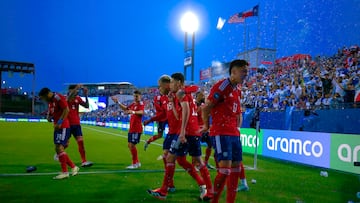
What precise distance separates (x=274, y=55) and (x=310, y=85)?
100ft

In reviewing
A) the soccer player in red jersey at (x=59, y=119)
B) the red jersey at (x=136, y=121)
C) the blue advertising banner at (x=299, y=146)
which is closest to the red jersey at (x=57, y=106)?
the soccer player in red jersey at (x=59, y=119)

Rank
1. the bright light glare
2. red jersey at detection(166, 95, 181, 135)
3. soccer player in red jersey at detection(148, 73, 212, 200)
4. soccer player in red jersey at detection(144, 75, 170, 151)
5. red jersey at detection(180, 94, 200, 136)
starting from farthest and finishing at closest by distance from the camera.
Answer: the bright light glare < soccer player in red jersey at detection(144, 75, 170, 151) < red jersey at detection(166, 95, 181, 135) < red jersey at detection(180, 94, 200, 136) < soccer player in red jersey at detection(148, 73, 212, 200)

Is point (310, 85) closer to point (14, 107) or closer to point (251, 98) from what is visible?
point (251, 98)

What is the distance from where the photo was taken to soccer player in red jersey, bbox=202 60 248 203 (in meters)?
4.61

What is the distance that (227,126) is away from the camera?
4703 millimetres

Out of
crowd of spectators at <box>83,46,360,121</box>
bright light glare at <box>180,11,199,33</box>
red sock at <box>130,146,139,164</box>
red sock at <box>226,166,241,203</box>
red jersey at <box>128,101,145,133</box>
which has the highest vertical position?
bright light glare at <box>180,11,199,33</box>

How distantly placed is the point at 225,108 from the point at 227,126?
266mm

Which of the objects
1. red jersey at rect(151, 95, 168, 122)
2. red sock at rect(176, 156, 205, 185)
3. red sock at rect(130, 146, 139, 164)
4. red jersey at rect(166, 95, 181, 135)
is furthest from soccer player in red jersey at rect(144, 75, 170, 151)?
red sock at rect(130, 146, 139, 164)

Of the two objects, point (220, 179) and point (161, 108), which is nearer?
point (220, 179)

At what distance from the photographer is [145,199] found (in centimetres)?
592

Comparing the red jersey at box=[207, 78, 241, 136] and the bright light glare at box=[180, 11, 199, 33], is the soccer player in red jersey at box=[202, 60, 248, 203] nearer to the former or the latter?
the red jersey at box=[207, 78, 241, 136]

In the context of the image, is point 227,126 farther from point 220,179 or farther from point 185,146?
point 185,146

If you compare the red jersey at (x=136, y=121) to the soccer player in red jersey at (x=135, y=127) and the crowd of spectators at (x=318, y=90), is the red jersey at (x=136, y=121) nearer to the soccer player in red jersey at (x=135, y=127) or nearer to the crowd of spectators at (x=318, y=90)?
the soccer player in red jersey at (x=135, y=127)

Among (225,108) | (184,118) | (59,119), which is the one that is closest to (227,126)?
(225,108)
